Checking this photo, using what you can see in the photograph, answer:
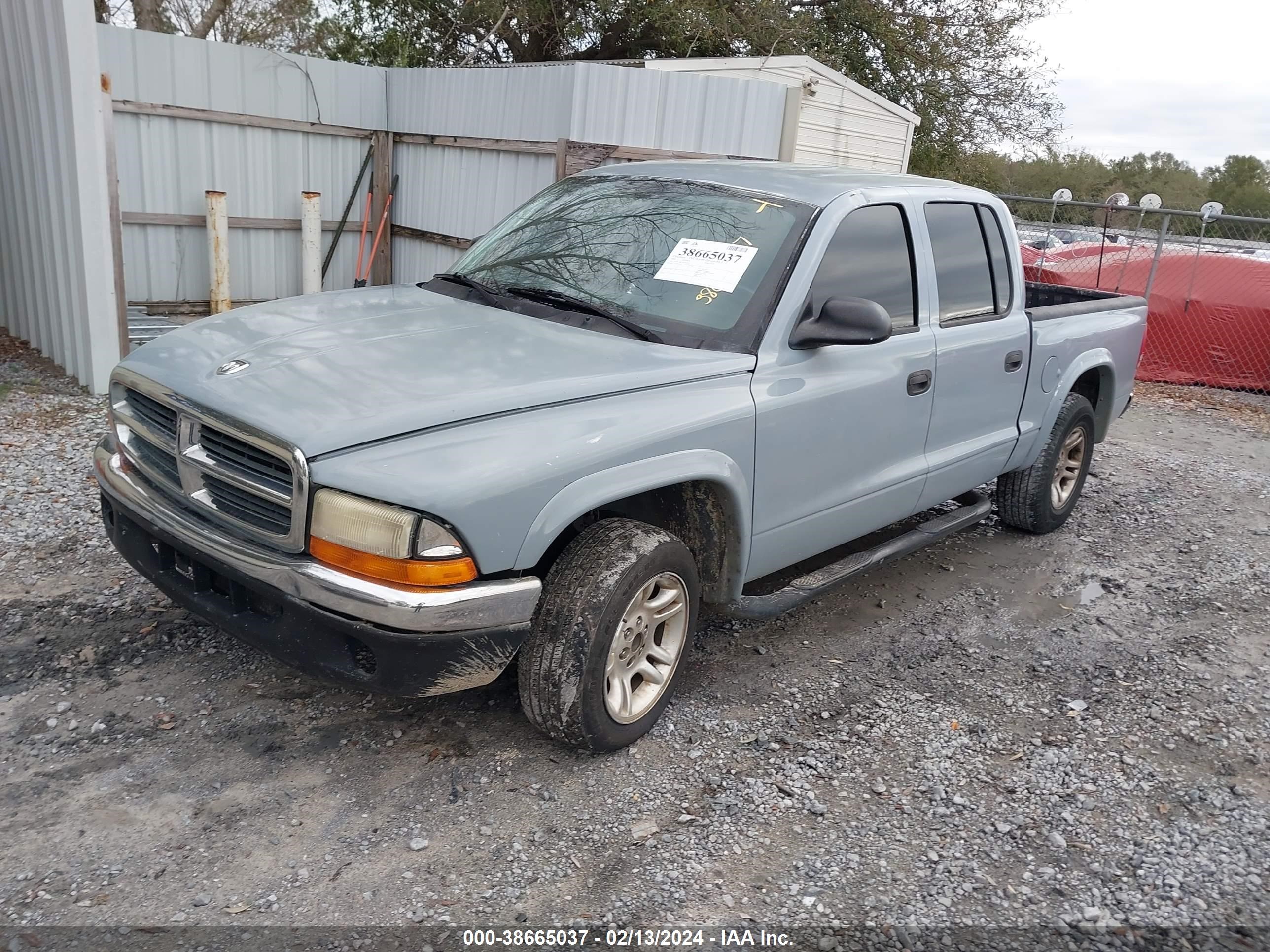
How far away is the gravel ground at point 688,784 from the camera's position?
2.79 meters

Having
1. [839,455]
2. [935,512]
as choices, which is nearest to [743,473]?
[839,455]

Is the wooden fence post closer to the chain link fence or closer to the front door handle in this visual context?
the chain link fence

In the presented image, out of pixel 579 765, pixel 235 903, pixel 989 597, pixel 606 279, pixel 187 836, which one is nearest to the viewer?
pixel 235 903

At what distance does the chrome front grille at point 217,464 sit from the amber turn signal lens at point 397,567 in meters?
0.09

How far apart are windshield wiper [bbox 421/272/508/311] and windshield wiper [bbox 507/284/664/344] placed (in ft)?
0.25

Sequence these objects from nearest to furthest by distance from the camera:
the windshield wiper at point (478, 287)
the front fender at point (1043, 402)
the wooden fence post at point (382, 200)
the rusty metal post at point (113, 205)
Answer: the windshield wiper at point (478, 287)
the front fender at point (1043, 402)
the rusty metal post at point (113, 205)
the wooden fence post at point (382, 200)

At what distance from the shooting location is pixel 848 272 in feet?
13.1

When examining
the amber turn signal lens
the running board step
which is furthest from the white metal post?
the amber turn signal lens

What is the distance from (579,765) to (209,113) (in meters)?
8.67

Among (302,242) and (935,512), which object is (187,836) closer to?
(935,512)

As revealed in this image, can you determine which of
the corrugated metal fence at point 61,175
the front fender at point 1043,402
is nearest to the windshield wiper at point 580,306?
the front fender at point 1043,402

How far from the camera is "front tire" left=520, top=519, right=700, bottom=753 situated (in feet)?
10.2

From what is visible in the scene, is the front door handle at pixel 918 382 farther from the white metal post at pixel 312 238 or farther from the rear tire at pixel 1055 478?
the white metal post at pixel 312 238

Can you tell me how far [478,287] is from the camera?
416cm
